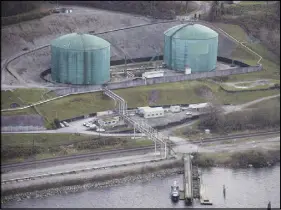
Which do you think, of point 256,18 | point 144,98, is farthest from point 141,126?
point 256,18

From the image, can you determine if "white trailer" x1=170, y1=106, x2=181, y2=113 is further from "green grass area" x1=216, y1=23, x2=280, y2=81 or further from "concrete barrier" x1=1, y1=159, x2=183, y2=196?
"concrete barrier" x1=1, y1=159, x2=183, y2=196

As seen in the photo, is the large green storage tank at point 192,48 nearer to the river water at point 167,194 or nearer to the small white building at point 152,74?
the small white building at point 152,74

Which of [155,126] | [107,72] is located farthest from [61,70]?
[155,126]

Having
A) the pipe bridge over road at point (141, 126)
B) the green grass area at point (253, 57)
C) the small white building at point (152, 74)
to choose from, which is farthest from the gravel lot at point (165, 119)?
the green grass area at point (253, 57)

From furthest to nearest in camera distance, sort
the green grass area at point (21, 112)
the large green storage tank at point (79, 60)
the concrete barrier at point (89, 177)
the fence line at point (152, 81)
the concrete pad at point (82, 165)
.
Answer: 1. the large green storage tank at point (79, 60)
2. the fence line at point (152, 81)
3. the green grass area at point (21, 112)
4. the concrete pad at point (82, 165)
5. the concrete barrier at point (89, 177)

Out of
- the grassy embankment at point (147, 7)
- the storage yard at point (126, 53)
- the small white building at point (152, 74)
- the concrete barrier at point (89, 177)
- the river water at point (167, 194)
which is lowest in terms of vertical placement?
the river water at point (167, 194)

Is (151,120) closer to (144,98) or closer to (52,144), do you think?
(144,98)
